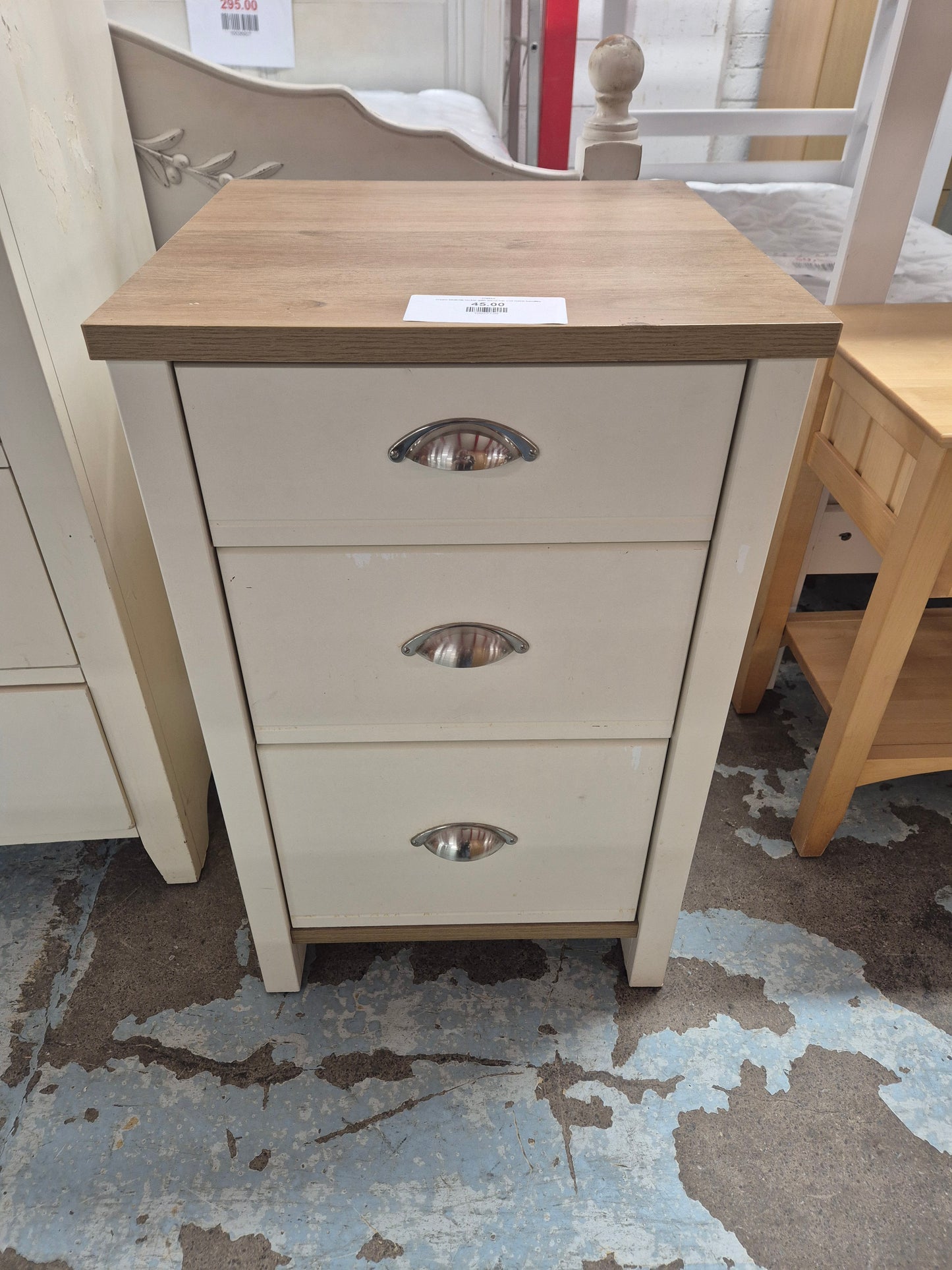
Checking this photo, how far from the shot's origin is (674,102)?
2672 millimetres

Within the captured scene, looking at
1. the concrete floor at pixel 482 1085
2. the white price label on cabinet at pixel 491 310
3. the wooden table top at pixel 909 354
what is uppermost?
the white price label on cabinet at pixel 491 310

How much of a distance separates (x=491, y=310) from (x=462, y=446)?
0.09m

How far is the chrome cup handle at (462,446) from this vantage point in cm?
56

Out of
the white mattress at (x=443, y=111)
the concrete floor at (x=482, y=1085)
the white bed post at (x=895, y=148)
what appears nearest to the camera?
the concrete floor at (x=482, y=1085)

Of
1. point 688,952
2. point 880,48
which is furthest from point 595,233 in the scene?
point 880,48

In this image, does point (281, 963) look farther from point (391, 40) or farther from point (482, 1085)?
point (391, 40)

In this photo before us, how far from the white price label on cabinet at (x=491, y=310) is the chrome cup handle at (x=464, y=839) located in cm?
48

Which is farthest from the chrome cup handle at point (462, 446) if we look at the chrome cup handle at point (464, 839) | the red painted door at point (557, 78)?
the red painted door at point (557, 78)

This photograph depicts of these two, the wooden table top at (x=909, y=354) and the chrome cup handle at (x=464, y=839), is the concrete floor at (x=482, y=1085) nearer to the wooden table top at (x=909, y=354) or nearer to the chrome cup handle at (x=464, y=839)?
the chrome cup handle at (x=464, y=839)

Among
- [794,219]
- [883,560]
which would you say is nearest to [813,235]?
[794,219]

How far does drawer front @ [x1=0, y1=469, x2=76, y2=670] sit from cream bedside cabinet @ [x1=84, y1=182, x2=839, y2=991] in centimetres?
24

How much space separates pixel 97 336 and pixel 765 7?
9.71 ft

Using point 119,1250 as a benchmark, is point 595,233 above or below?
above

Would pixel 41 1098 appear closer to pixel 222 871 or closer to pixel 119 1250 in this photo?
pixel 119 1250
